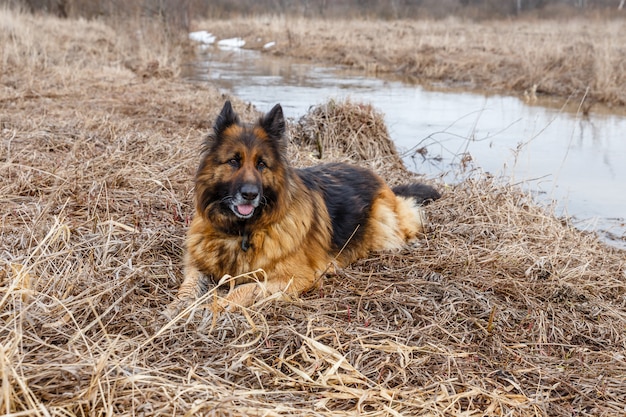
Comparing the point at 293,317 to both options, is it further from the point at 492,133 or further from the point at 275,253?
the point at 492,133

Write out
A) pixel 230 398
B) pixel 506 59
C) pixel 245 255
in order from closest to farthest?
pixel 230 398
pixel 245 255
pixel 506 59

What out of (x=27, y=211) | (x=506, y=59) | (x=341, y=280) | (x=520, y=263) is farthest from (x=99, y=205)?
(x=506, y=59)

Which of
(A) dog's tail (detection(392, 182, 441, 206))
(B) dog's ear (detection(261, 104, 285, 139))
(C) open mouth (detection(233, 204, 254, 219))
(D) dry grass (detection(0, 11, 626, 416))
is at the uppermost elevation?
(B) dog's ear (detection(261, 104, 285, 139))

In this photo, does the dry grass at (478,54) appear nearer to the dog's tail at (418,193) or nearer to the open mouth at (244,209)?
the dog's tail at (418,193)

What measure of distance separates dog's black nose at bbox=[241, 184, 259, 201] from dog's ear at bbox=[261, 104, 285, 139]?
1.80ft

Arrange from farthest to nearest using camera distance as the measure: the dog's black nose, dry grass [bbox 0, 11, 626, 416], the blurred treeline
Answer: the blurred treeline, the dog's black nose, dry grass [bbox 0, 11, 626, 416]

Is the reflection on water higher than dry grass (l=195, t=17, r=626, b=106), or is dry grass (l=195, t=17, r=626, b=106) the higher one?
dry grass (l=195, t=17, r=626, b=106)

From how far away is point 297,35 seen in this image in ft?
94.9

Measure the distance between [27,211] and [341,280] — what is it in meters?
2.81

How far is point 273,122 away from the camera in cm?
403

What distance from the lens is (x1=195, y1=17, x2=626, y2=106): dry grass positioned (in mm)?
15281

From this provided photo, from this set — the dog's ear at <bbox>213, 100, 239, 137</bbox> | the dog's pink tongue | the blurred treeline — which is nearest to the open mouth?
the dog's pink tongue

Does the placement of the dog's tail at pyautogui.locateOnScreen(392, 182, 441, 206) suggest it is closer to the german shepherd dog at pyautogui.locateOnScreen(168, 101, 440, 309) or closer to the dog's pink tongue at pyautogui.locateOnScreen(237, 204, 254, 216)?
the german shepherd dog at pyautogui.locateOnScreen(168, 101, 440, 309)

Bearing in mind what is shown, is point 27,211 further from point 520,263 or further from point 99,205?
point 520,263
